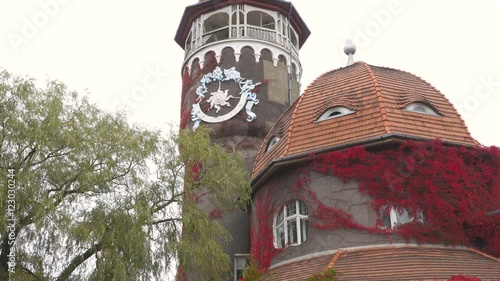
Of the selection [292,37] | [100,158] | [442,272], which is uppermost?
[292,37]

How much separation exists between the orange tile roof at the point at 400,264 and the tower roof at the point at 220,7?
43.4 ft

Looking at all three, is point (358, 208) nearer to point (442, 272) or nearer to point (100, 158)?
point (442, 272)

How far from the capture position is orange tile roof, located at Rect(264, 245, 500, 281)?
1302 centimetres

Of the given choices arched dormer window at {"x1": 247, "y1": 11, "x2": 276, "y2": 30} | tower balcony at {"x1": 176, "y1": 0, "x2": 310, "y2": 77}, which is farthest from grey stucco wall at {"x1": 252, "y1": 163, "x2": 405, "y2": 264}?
arched dormer window at {"x1": 247, "y1": 11, "x2": 276, "y2": 30}

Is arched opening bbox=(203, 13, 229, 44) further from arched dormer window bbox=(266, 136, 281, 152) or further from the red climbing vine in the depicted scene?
arched dormer window bbox=(266, 136, 281, 152)

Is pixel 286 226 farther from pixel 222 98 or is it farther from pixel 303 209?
pixel 222 98

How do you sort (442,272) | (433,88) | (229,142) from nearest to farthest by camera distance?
(442,272)
(433,88)
(229,142)

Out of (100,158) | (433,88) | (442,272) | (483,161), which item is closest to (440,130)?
(483,161)

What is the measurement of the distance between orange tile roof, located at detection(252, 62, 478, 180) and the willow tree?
3545 mm

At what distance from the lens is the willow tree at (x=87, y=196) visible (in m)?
11.9

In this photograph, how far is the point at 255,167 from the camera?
19.7 m

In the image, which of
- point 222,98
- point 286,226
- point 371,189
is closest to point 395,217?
point 371,189

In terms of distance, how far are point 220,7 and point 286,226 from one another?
1204 centimetres

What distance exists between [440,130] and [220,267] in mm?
7503
